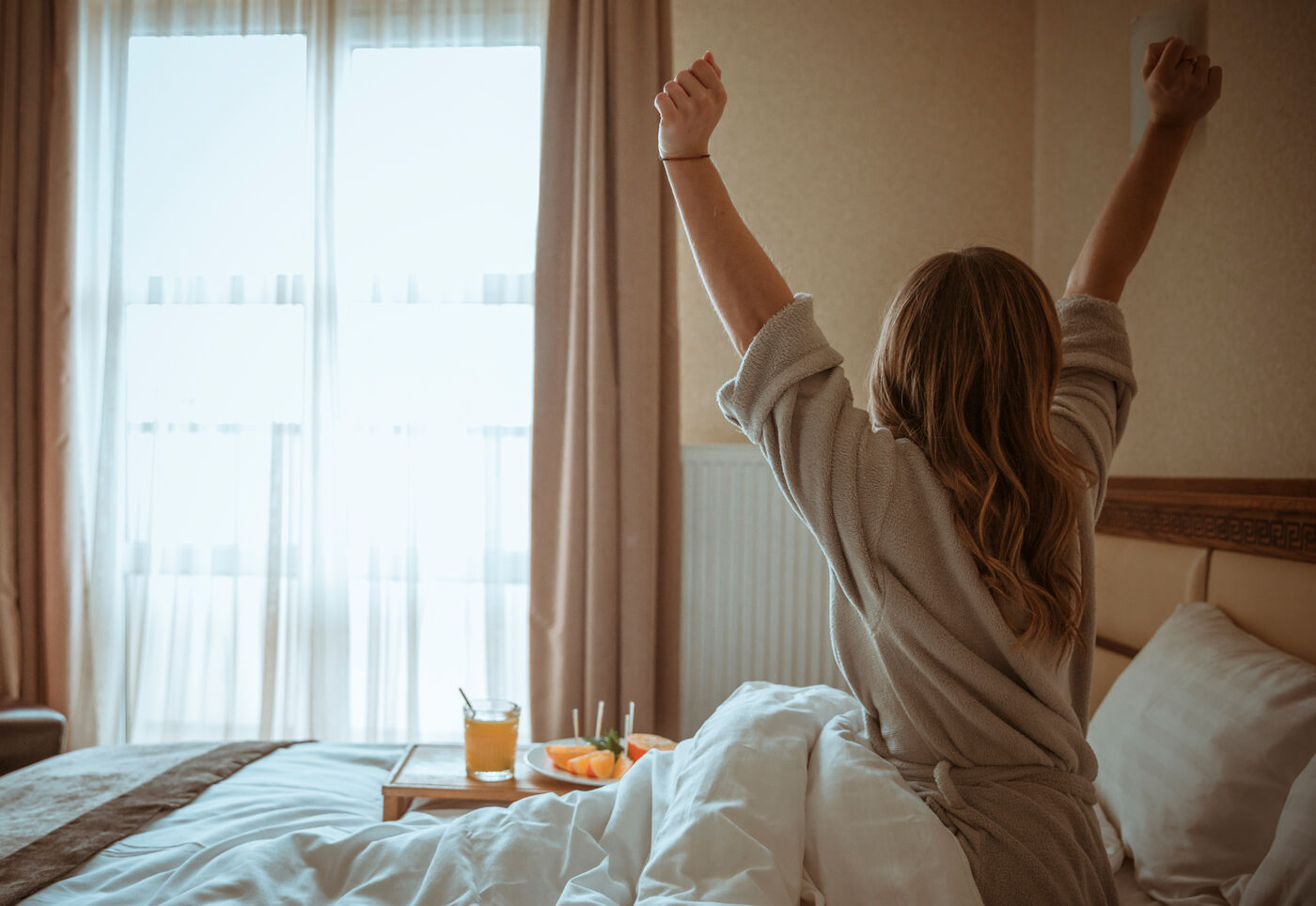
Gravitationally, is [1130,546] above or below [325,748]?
above

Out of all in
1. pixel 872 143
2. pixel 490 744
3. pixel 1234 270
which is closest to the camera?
pixel 1234 270

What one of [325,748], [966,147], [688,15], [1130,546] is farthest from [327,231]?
[1130,546]

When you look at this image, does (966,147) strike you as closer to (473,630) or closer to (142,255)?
(473,630)

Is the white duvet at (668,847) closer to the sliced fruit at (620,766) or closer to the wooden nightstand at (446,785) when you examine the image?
the wooden nightstand at (446,785)

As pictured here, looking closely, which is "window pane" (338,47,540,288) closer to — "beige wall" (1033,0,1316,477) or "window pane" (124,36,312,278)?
"window pane" (124,36,312,278)

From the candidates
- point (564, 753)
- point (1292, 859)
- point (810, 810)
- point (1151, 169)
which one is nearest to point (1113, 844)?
point (1292, 859)

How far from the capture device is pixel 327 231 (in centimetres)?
279

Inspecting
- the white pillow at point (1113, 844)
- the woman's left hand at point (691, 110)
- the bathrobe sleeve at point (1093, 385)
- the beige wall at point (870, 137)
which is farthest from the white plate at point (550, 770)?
the beige wall at point (870, 137)

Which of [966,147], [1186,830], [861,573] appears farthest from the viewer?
[966,147]

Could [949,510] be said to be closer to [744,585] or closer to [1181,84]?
[1181,84]

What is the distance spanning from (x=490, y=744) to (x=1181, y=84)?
1.50 m

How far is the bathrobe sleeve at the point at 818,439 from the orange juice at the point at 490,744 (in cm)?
112

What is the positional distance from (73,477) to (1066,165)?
2.95 m

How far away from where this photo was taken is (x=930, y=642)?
82cm
